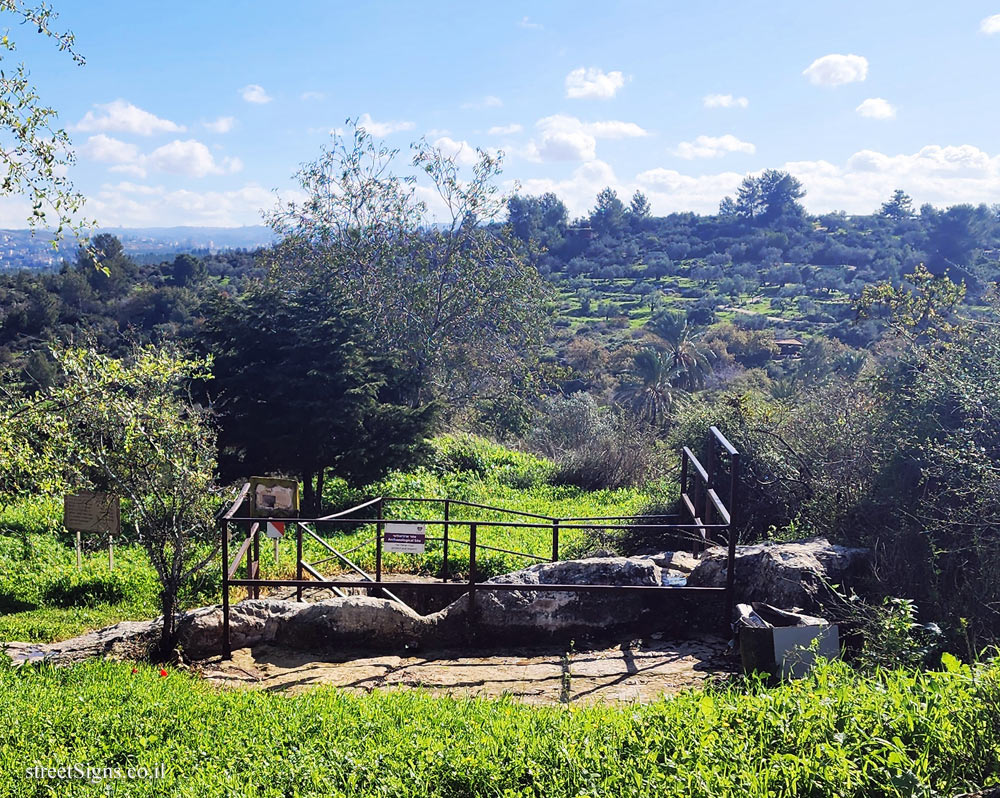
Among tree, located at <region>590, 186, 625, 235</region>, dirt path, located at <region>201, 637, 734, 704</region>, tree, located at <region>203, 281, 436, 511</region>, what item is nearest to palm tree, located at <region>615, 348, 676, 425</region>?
tree, located at <region>203, 281, 436, 511</region>

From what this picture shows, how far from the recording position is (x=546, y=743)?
157 inches

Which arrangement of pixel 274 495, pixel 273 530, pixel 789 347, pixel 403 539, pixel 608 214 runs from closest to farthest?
pixel 403 539
pixel 273 530
pixel 274 495
pixel 789 347
pixel 608 214

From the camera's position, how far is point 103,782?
4.10m

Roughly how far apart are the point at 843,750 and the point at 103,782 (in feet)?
11.7

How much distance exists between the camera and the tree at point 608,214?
88.2 meters

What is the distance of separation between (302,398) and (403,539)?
892cm

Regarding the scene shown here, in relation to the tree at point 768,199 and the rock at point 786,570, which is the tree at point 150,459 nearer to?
the rock at point 786,570

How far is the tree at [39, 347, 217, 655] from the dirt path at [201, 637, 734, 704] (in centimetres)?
106

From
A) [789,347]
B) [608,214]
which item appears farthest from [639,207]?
[789,347]

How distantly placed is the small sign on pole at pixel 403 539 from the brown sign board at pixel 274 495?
163 centimetres

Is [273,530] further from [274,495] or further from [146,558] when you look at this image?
[146,558]

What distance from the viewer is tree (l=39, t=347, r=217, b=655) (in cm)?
762

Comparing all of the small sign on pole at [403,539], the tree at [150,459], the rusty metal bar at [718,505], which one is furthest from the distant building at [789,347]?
the tree at [150,459]

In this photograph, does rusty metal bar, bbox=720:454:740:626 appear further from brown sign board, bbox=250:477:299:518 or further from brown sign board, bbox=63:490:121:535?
brown sign board, bbox=63:490:121:535
